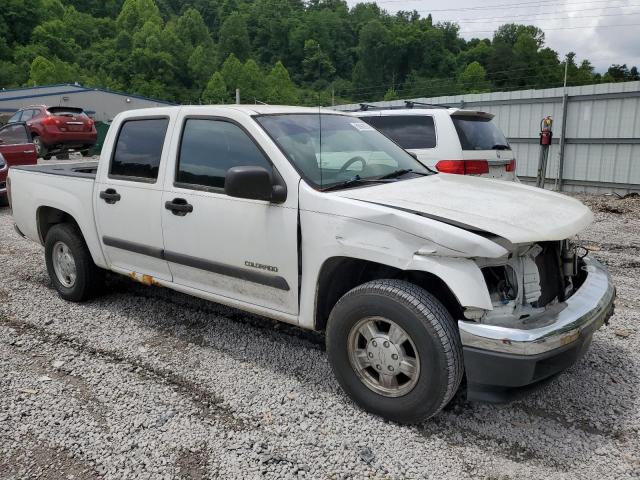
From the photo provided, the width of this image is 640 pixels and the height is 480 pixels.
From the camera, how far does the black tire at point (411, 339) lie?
2789 mm

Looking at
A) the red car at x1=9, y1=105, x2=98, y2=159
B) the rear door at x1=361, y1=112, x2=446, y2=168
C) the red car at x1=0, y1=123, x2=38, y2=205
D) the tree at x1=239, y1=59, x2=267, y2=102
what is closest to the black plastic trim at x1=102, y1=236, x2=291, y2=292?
the rear door at x1=361, y1=112, x2=446, y2=168

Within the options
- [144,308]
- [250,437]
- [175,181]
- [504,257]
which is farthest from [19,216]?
[504,257]

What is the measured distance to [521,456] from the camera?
2.80 metres

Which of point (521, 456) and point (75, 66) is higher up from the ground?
point (75, 66)

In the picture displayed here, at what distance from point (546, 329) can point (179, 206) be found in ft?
8.39

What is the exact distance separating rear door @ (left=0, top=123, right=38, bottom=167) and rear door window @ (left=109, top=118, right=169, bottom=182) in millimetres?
8715

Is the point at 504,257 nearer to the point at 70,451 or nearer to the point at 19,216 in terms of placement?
the point at 70,451

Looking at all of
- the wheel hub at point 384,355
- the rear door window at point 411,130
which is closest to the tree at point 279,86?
the rear door window at point 411,130

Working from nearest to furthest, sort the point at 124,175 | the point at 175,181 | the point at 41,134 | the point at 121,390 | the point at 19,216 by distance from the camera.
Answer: the point at 121,390 → the point at 175,181 → the point at 124,175 → the point at 19,216 → the point at 41,134

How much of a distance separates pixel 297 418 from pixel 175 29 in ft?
375

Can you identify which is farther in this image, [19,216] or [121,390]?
[19,216]

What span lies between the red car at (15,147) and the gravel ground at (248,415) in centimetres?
839

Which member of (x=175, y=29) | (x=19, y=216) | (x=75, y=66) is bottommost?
(x=19, y=216)

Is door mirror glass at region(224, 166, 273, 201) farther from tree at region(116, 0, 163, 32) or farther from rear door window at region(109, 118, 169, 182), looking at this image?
tree at region(116, 0, 163, 32)
